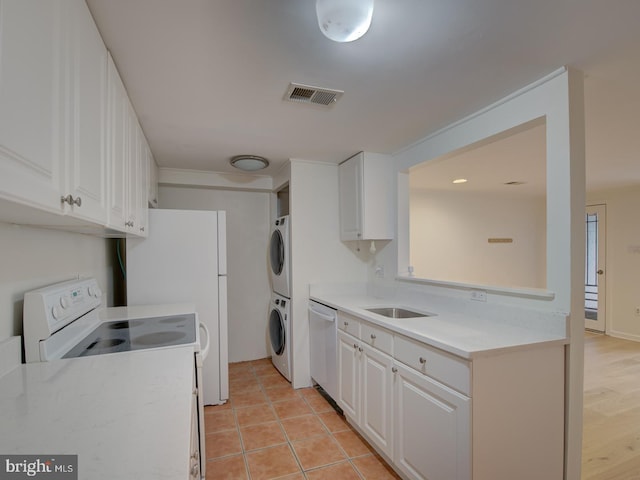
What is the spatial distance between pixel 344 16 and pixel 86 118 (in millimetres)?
923

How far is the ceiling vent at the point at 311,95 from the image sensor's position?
1.72m

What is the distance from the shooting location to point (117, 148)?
1.51 m

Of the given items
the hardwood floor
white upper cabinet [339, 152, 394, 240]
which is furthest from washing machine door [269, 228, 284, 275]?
the hardwood floor

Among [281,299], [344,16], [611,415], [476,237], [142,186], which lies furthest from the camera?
[476,237]

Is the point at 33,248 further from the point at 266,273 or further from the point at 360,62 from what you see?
the point at 266,273

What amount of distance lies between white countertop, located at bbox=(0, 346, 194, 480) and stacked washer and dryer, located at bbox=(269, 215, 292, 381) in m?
1.89

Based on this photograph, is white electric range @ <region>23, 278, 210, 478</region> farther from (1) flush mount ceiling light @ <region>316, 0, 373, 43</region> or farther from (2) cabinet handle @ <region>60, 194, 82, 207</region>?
(1) flush mount ceiling light @ <region>316, 0, 373, 43</region>

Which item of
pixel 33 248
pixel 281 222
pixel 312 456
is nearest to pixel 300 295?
pixel 281 222

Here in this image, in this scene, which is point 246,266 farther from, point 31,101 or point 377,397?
point 31,101

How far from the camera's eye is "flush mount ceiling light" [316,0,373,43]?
1.02 m

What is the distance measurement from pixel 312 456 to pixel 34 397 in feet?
5.36

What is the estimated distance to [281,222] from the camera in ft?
10.8

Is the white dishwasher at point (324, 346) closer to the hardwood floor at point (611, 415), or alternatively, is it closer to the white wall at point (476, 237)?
the hardwood floor at point (611, 415)

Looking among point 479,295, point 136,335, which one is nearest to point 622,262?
point 479,295
